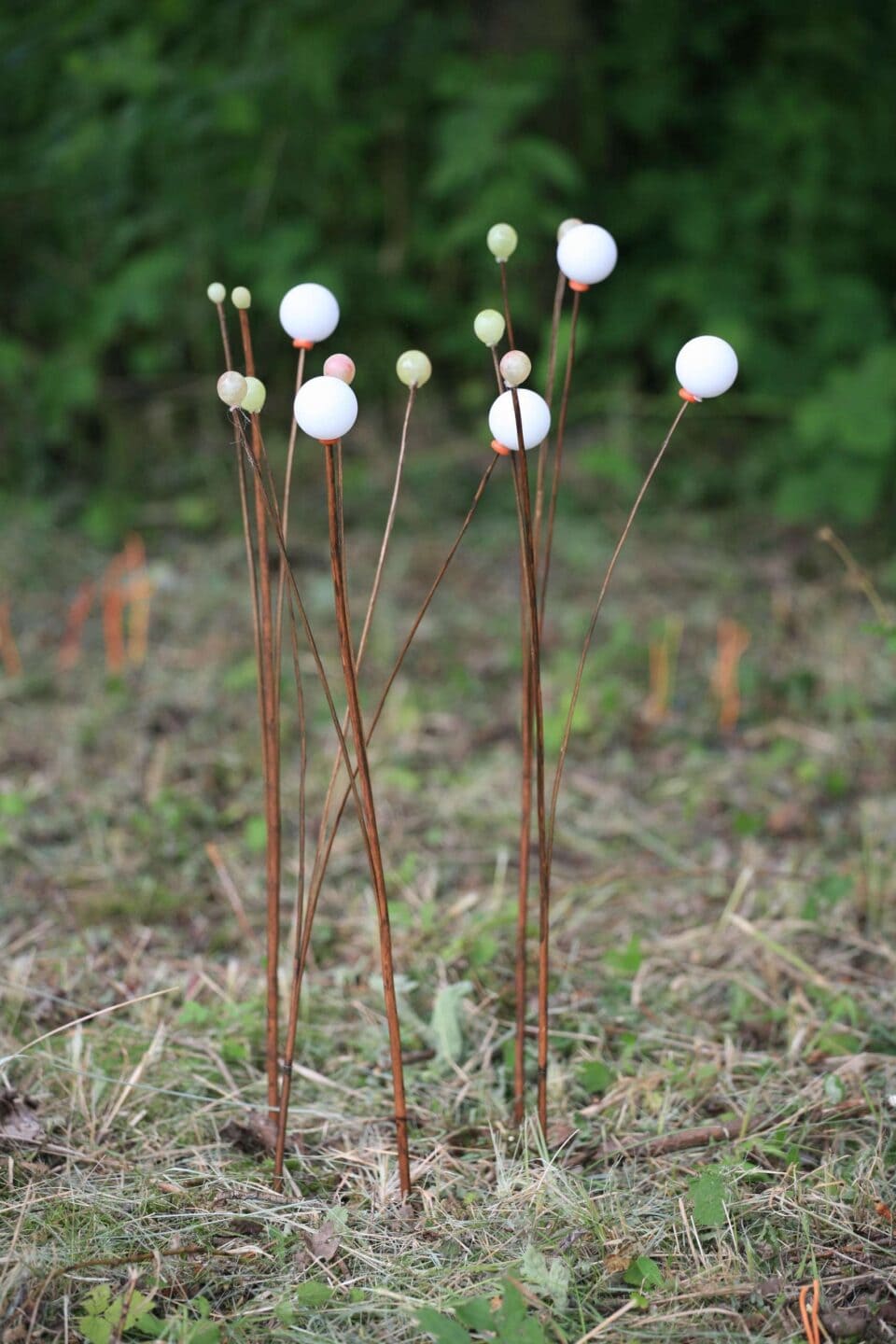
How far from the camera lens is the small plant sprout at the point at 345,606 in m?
1.20

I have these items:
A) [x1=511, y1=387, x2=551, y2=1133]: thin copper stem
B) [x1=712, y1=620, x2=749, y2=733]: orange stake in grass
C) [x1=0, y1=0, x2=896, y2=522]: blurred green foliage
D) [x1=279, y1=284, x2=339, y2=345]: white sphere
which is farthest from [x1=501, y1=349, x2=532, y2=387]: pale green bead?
[x1=0, y1=0, x2=896, y2=522]: blurred green foliage

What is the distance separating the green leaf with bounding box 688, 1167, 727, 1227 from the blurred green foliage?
247cm

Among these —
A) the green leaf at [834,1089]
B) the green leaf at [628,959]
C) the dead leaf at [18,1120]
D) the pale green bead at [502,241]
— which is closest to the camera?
the pale green bead at [502,241]

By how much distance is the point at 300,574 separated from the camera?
3.74m

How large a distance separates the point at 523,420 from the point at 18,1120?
3.57 ft

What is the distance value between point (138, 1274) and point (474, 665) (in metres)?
2.01

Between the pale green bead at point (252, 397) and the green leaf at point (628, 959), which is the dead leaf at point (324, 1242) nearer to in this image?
the green leaf at point (628, 959)

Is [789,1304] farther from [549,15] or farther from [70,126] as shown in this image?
[549,15]

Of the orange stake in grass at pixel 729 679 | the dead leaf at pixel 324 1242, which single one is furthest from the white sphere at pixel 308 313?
the orange stake in grass at pixel 729 679

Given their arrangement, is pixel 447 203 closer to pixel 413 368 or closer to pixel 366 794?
pixel 413 368

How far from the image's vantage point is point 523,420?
50.8 inches

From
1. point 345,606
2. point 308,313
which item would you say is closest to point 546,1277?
point 345,606

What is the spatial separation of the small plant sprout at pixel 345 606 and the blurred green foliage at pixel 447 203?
246cm

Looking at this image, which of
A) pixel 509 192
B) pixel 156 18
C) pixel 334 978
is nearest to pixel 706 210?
pixel 509 192
